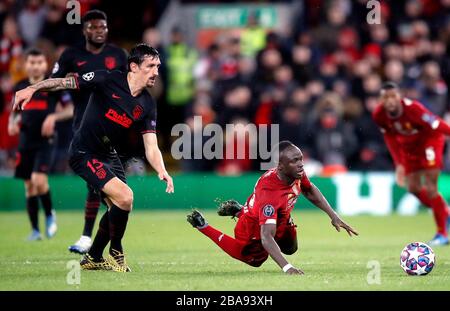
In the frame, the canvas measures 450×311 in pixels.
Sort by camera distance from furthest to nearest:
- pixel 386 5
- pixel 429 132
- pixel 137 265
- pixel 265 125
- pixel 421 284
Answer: pixel 386 5 < pixel 265 125 < pixel 429 132 < pixel 137 265 < pixel 421 284

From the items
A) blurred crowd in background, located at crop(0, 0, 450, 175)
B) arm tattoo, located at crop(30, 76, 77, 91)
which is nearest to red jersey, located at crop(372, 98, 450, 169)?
blurred crowd in background, located at crop(0, 0, 450, 175)

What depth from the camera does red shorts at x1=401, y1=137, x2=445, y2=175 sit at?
14219 millimetres

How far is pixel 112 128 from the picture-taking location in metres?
10.0

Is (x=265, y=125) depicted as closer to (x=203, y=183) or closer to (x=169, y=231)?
(x=203, y=183)

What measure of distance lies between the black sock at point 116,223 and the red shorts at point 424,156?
18.7ft

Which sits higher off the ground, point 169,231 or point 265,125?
point 265,125

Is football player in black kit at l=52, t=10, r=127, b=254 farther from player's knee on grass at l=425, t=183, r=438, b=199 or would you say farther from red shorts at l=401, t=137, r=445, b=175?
player's knee on grass at l=425, t=183, r=438, b=199

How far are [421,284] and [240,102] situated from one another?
10478 mm

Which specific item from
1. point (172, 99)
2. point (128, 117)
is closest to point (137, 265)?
point (128, 117)

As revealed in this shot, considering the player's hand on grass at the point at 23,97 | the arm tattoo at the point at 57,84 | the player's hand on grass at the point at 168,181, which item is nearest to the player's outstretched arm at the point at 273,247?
the player's hand on grass at the point at 168,181

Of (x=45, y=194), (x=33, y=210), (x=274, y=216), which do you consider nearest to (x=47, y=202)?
(x=45, y=194)

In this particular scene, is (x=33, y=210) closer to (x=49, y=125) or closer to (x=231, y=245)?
(x=49, y=125)

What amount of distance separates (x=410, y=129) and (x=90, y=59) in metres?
4.68
